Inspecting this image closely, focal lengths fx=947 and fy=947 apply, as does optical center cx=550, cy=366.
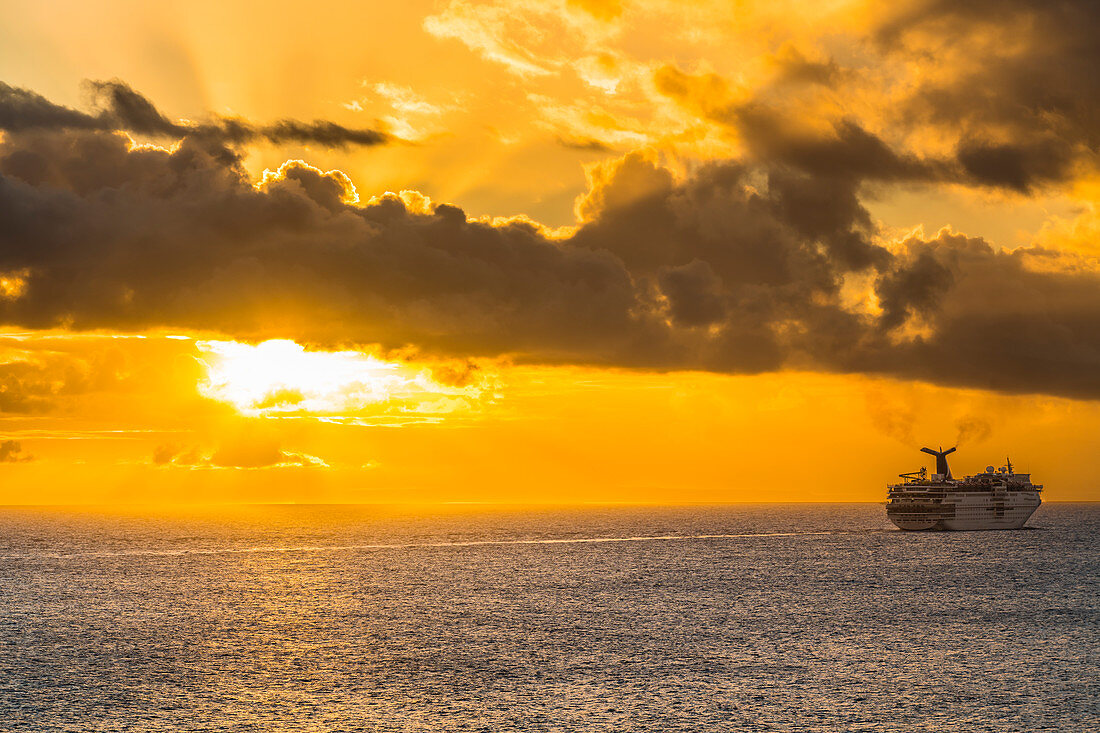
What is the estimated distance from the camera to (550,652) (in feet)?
255

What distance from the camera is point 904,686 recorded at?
64.9m

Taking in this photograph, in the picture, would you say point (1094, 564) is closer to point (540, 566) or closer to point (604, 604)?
point (540, 566)

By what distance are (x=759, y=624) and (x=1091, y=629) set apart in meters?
32.3

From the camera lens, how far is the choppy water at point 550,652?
55625 millimetres

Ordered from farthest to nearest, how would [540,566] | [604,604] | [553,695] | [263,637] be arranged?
[540,566] < [604,604] < [263,637] < [553,695]

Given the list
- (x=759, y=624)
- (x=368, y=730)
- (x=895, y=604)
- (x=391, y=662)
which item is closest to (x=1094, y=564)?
(x=895, y=604)

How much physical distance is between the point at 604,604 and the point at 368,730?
2528 inches

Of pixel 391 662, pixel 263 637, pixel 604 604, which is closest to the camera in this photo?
pixel 391 662

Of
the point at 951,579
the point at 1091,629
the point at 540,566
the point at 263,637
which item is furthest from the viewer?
the point at 540,566

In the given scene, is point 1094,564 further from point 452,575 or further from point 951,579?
point 452,575

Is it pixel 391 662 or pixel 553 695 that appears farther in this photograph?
pixel 391 662

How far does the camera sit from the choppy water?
5562cm

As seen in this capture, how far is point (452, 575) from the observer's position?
498 ft

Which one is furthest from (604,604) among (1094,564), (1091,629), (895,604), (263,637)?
(1094,564)
